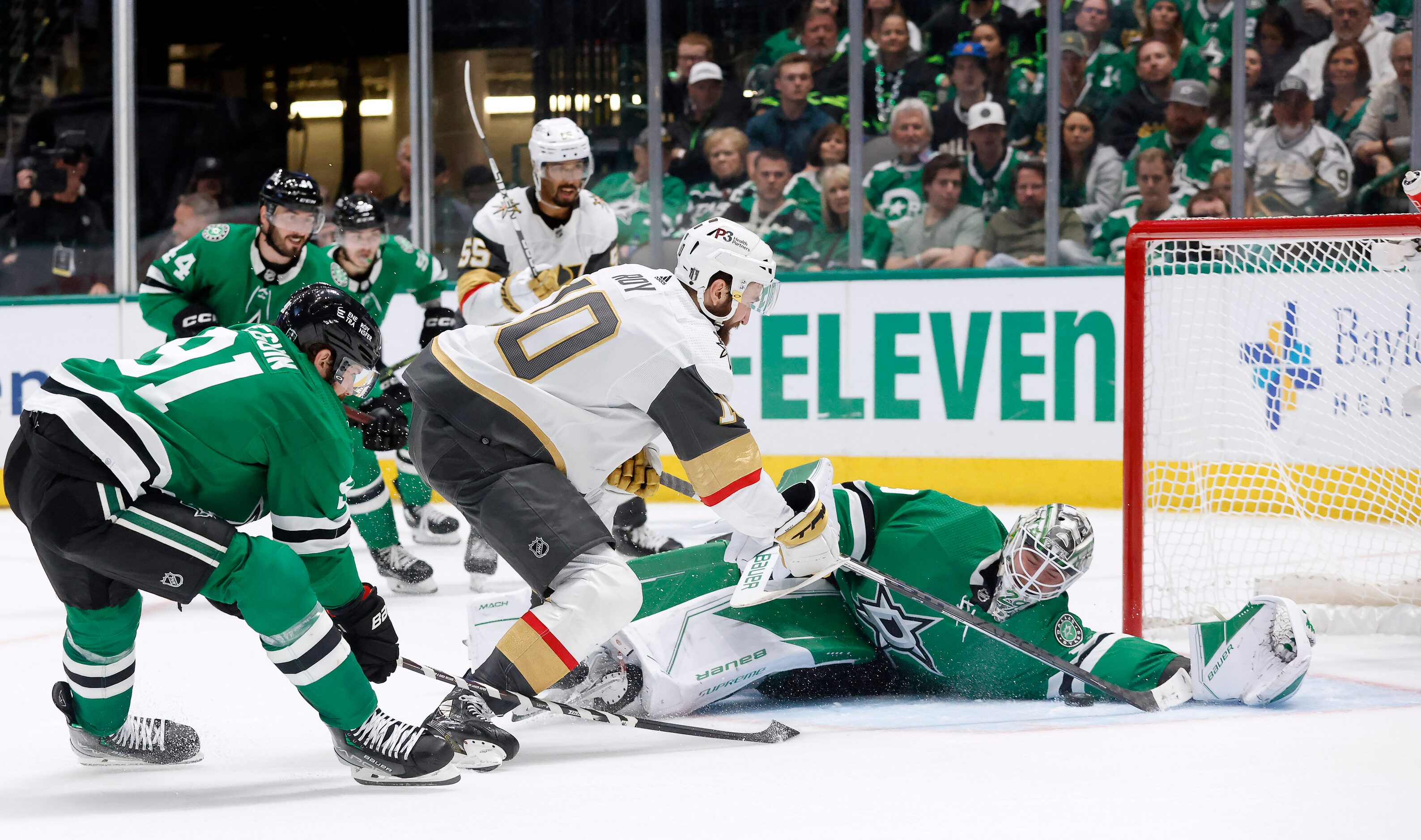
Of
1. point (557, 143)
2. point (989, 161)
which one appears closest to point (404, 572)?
point (557, 143)

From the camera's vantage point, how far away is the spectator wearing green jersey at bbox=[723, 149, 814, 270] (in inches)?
251

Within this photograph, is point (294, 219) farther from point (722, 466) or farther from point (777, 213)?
point (777, 213)

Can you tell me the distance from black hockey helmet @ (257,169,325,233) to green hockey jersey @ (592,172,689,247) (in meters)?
2.57

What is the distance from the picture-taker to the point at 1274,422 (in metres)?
4.45

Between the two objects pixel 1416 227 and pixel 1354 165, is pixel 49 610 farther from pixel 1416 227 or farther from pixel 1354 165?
pixel 1354 165

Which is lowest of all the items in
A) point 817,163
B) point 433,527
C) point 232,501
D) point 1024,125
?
point 433,527

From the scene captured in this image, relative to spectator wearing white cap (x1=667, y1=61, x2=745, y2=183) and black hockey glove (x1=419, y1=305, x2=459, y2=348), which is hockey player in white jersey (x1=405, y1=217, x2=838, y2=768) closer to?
black hockey glove (x1=419, y1=305, x2=459, y2=348)

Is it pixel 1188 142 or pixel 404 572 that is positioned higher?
pixel 1188 142

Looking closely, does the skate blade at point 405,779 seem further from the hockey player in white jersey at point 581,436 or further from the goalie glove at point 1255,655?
the goalie glove at point 1255,655

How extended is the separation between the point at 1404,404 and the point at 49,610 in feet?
11.3

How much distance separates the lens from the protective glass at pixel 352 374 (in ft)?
7.22

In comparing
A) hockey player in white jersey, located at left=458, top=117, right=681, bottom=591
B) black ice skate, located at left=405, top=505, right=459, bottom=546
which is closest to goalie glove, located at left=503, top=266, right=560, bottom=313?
hockey player in white jersey, located at left=458, top=117, right=681, bottom=591

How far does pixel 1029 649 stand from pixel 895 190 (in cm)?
388

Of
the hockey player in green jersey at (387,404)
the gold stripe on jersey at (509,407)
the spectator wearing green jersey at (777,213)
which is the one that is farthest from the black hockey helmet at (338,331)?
the spectator wearing green jersey at (777,213)
